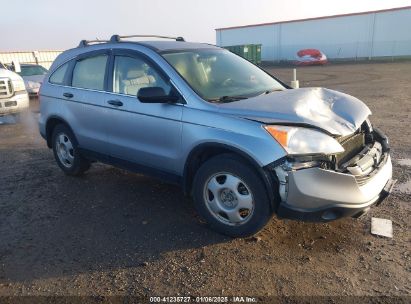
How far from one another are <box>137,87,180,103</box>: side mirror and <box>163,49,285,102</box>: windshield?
10.3 inches

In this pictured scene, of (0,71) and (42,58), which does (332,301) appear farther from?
(42,58)

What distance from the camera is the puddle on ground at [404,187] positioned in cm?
469

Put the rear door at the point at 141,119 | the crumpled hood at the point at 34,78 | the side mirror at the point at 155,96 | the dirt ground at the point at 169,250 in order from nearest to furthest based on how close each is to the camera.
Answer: the dirt ground at the point at 169,250, the side mirror at the point at 155,96, the rear door at the point at 141,119, the crumpled hood at the point at 34,78

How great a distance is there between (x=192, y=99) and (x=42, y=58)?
1196 inches

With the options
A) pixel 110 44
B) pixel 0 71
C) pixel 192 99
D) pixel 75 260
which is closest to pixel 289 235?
pixel 192 99

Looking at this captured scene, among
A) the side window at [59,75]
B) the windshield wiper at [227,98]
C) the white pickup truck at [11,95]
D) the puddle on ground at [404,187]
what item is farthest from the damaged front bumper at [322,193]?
the white pickup truck at [11,95]

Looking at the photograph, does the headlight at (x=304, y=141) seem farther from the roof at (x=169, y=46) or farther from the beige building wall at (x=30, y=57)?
the beige building wall at (x=30, y=57)

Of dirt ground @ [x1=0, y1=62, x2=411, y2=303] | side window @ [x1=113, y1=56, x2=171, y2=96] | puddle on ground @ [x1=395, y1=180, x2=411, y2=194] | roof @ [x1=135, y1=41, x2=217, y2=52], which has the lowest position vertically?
puddle on ground @ [x1=395, y1=180, x2=411, y2=194]

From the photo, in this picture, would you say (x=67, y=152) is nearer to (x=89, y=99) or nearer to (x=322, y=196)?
(x=89, y=99)

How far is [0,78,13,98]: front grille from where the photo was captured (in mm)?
9939

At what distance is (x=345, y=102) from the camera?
3.96 metres

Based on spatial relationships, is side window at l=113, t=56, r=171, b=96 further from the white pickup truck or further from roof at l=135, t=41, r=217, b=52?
the white pickup truck

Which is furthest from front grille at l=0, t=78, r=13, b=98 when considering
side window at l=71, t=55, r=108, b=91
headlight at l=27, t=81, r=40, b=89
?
side window at l=71, t=55, r=108, b=91

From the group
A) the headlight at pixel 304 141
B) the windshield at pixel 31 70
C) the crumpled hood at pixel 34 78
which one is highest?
the headlight at pixel 304 141
